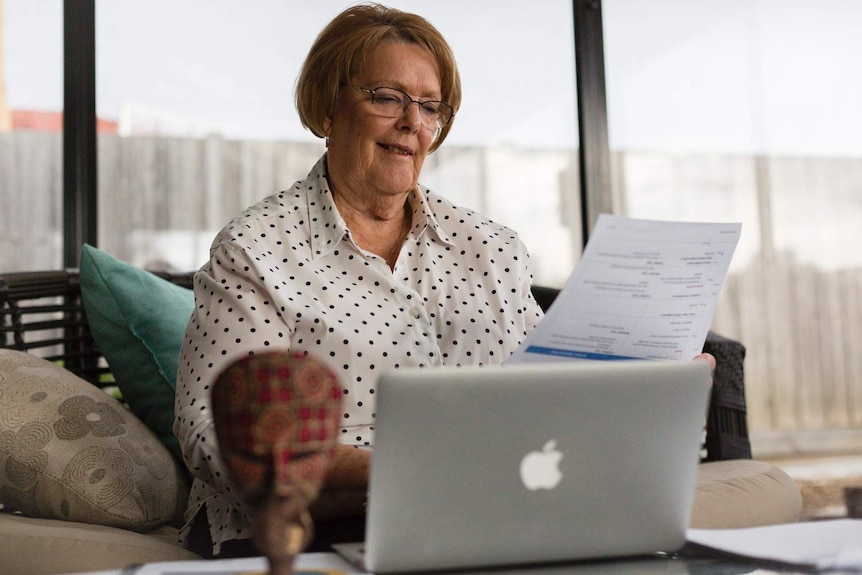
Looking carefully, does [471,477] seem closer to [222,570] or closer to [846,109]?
[222,570]

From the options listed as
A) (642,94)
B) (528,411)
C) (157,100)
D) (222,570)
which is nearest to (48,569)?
(222,570)

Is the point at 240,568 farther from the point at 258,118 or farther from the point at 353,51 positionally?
the point at 258,118

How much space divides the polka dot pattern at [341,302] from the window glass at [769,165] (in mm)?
1833

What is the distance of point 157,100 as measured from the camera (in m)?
2.78

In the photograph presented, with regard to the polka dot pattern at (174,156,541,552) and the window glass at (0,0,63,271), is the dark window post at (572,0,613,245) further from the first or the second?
the window glass at (0,0,63,271)

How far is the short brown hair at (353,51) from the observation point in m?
1.66

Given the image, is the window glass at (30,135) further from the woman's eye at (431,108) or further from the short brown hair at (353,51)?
the woman's eye at (431,108)

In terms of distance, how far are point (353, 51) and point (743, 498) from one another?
107cm

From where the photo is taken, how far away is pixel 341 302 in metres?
1.45

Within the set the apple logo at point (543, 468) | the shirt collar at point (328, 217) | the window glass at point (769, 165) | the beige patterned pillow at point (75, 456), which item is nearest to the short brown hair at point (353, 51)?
the shirt collar at point (328, 217)

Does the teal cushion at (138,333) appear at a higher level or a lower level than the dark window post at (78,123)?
lower

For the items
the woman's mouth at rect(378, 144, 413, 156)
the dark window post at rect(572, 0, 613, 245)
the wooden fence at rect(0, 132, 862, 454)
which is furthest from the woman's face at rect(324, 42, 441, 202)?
the wooden fence at rect(0, 132, 862, 454)

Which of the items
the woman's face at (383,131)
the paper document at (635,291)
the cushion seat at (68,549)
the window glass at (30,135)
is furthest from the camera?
the window glass at (30,135)

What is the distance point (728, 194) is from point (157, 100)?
7.61 ft
